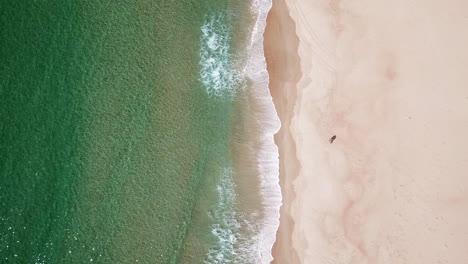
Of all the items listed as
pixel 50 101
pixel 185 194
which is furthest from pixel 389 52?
pixel 50 101

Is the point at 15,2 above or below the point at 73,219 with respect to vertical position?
above

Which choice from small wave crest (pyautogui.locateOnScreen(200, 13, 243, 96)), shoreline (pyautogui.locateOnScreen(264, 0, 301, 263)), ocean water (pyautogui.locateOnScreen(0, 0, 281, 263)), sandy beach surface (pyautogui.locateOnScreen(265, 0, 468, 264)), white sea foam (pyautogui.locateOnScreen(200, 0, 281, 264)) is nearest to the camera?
sandy beach surface (pyautogui.locateOnScreen(265, 0, 468, 264))

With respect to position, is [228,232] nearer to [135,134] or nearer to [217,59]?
[135,134]

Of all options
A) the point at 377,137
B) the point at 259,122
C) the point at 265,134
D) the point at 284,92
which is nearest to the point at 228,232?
the point at 265,134

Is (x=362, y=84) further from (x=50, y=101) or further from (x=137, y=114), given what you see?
(x=50, y=101)

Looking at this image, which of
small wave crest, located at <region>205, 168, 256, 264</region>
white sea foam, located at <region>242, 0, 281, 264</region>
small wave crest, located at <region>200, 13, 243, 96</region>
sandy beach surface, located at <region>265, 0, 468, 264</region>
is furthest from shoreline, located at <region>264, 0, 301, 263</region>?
small wave crest, located at <region>200, 13, 243, 96</region>

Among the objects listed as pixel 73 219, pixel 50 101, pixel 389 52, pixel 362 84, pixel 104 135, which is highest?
pixel 389 52

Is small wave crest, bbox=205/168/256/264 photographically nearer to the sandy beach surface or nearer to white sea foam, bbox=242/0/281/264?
white sea foam, bbox=242/0/281/264
